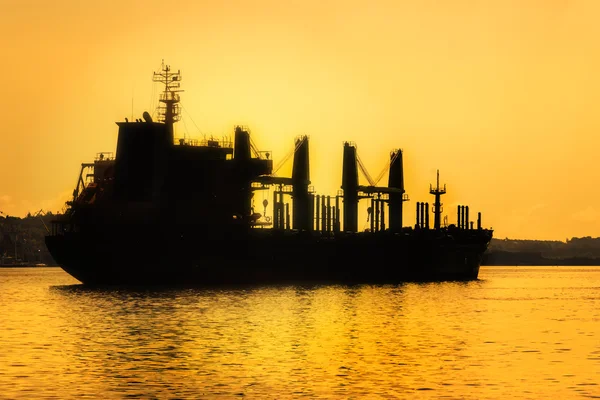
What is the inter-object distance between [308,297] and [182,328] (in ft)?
94.3

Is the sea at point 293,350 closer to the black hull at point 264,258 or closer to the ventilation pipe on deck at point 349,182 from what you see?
the black hull at point 264,258

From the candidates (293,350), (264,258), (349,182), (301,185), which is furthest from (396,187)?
(293,350)

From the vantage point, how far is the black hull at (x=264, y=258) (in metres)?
88.8

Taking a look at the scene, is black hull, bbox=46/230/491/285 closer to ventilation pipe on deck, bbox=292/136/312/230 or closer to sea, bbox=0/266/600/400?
ventilation pipe on deck, bbox=292/136/312/230

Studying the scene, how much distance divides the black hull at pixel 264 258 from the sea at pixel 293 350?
13.5 metres

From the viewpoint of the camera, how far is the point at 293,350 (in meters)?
42.2

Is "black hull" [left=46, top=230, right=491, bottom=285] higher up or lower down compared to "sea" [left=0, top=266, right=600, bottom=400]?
higher up

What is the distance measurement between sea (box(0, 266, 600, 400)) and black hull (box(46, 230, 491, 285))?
533 inches

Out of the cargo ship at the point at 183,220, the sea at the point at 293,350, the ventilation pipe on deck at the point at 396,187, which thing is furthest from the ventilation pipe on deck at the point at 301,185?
Answer: the sea at the point at 293,350

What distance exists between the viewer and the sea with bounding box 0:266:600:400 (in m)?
31.9

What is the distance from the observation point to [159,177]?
91438 millimetres

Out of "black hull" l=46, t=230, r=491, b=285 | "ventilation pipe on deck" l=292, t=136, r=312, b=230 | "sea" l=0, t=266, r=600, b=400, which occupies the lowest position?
"sea" l=0, t=266, r=600, b=400

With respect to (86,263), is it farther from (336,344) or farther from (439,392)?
(439,392)

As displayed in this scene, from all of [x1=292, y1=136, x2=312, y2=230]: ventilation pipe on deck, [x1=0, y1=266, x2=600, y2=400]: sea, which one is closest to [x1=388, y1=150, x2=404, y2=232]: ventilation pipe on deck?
[x1=292, y1=136, x2=312, y2=230]: ventilation pipe on deck
